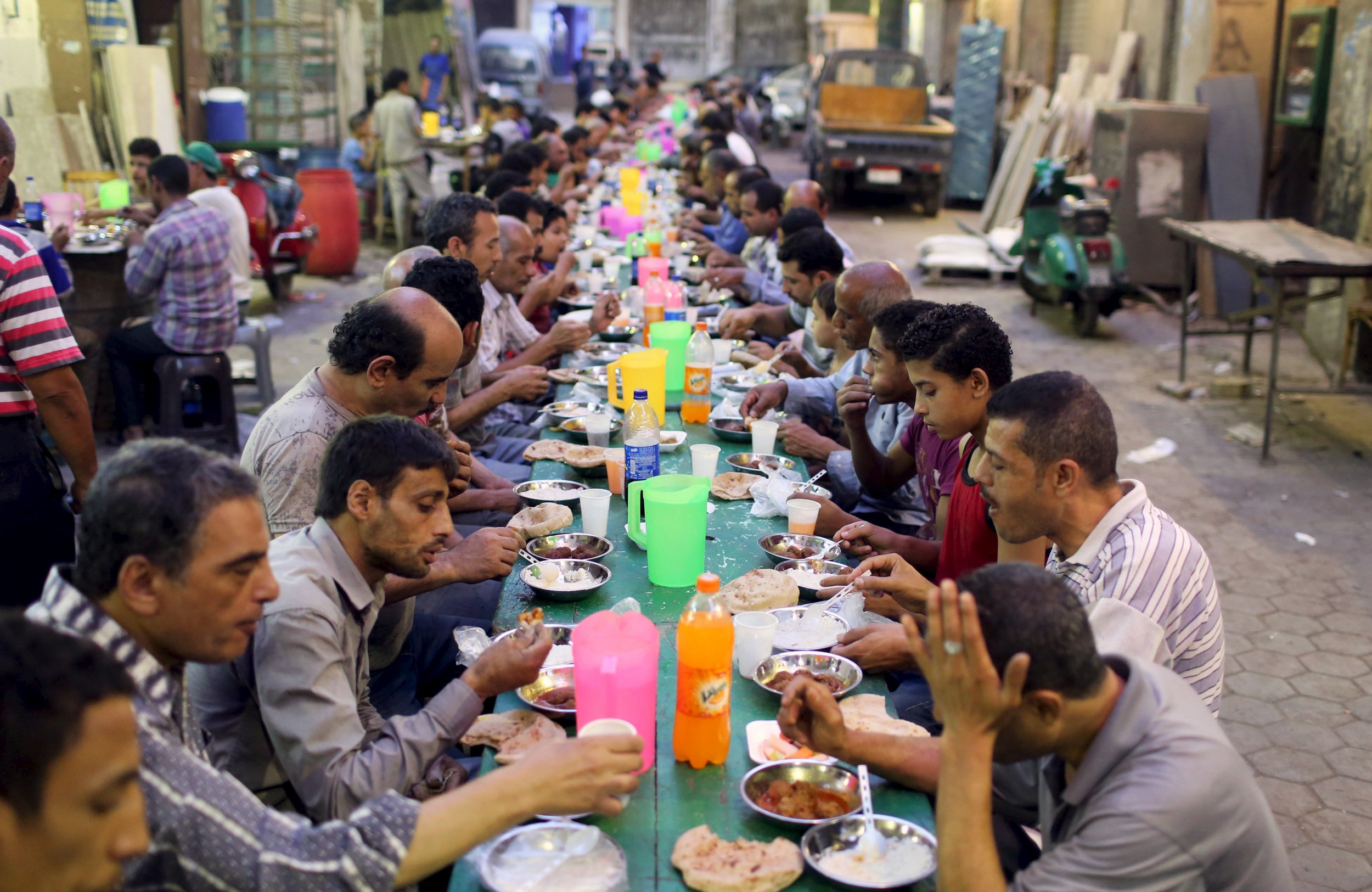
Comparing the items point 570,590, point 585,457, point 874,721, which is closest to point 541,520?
point 570,590

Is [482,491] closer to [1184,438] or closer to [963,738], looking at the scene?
[963,738]

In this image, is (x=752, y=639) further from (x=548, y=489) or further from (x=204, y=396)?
(x=204, y=396)

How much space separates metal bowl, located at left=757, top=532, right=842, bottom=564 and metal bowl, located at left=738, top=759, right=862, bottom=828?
3.62 ft

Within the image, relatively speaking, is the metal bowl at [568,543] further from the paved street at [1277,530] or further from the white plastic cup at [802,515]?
the paved street at [1277,530]

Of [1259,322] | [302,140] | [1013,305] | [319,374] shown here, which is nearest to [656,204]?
[1013,305]

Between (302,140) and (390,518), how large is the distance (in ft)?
40.8

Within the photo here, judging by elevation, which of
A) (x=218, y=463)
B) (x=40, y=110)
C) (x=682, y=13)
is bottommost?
(x=218, y=463)

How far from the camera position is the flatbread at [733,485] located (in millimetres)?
3926

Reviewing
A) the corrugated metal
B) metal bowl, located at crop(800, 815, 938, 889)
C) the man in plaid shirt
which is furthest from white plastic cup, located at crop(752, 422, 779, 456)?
the corrugated metal

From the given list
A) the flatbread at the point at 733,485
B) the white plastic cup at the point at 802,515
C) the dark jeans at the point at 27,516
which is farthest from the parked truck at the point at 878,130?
the dark jeans at the point at 27,516

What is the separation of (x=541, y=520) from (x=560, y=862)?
1.67m

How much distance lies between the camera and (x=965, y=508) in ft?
11.0

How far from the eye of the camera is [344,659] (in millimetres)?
2387

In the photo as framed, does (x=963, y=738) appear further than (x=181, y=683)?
No
